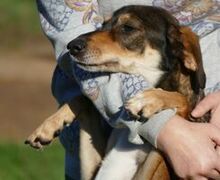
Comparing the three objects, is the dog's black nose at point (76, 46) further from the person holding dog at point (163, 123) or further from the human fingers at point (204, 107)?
the human fingers at point (204, 107)

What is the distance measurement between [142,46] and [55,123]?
1.76ft

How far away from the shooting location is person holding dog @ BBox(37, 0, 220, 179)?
14.1 feet

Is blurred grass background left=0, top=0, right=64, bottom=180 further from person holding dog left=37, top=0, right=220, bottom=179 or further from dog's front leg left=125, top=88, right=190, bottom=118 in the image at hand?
dog's front leg left=125, top=88, right=190, bottom=118

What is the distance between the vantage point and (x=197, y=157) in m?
4.29

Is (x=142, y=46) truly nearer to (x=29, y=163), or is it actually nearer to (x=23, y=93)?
(x=29, y=163)

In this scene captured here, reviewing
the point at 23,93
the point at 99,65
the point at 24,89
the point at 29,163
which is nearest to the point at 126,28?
the point at 99,65

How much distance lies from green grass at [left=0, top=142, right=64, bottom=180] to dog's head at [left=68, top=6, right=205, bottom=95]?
331 cm

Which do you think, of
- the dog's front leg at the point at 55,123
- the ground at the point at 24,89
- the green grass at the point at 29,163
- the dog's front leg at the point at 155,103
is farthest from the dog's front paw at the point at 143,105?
the ground at the point at 24,89

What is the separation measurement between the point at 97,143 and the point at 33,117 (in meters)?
7.69

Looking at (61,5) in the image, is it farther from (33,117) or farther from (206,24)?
(33,117)

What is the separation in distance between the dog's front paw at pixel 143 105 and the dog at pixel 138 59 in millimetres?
82

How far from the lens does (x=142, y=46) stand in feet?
16.2

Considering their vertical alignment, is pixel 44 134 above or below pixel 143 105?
below

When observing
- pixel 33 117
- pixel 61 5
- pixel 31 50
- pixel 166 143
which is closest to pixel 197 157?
pixel 166 143
